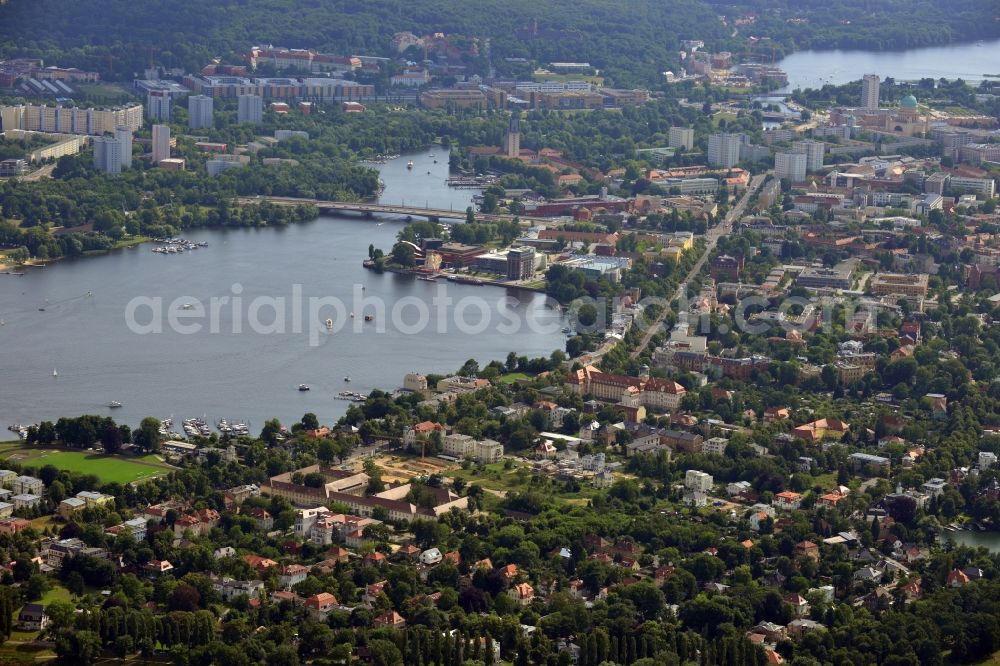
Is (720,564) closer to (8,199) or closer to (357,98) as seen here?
(8,199)

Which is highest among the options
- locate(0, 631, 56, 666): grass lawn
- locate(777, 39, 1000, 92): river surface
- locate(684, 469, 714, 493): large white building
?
locate(777, 39, 1000, 92): river surface

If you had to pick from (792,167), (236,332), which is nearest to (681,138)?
(792,167)

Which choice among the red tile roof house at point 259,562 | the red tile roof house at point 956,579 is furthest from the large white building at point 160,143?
the red tile roof house at point 956,579

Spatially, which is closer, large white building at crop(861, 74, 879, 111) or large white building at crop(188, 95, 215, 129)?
A: large white building at crop(188, 95, 215, 129)

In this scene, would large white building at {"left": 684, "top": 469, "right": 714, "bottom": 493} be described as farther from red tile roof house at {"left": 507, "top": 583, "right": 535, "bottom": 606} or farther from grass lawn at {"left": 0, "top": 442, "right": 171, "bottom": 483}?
grass lawn at {"left": 0, "top": 442, "right": 171, "bottom": 483}

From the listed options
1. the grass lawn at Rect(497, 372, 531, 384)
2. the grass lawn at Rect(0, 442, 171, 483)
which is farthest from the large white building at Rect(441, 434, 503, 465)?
the grass lawn at Rect(0, 442, 171, 483)

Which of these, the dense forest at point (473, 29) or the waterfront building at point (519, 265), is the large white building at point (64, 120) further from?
the waterfront building at point (519, 265)

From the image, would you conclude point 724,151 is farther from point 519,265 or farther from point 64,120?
point 64,120
